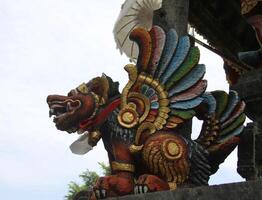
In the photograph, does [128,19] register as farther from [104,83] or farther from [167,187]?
[167,187]

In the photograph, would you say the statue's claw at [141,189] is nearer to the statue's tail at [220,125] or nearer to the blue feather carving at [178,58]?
the statue's tail at [220,125]

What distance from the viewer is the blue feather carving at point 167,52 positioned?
A: 5.32m

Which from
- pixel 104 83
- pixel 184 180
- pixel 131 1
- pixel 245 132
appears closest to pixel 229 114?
pixel 245 132

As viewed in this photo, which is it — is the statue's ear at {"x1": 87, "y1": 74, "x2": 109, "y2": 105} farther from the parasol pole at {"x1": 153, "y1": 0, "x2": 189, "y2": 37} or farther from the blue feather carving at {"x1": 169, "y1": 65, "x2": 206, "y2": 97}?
the parasol pole at {"x1": 153, "y1": 0, "x2": 189, "y2": 37}

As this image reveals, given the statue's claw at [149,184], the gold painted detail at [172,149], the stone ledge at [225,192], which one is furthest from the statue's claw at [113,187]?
the stone ledge at [225,192]

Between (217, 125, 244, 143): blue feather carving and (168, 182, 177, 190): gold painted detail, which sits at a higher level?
(217, 125, 244, 143): blue feather carving

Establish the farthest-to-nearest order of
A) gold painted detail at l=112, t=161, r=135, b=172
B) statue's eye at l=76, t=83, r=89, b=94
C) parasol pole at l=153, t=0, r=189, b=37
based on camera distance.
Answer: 1. parasol pole at l=153, t=0, r=189, b=37
2. statue's eye at l=76, t=83, r=89, b=94
3. gold painted detail at l=112, t=161, r=135, b=172

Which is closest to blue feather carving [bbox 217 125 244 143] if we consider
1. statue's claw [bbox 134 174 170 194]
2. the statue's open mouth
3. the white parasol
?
statue's claw [bbox 134 174 170 194]

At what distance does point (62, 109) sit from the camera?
17.5 feet

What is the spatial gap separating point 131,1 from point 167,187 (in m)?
3.40

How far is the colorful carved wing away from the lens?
5184 millimetres

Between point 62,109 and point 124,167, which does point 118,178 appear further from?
point 62,109

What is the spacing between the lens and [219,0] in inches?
324

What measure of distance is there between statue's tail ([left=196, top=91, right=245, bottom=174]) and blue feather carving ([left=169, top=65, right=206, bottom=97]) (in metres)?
0.16
